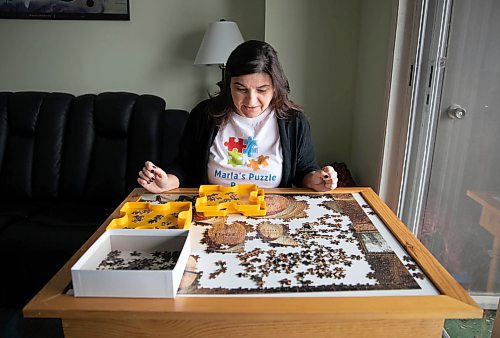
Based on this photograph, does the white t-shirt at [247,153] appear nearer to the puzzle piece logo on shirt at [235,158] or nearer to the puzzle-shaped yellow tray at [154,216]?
the puzzle piece logo on shirt at [235,158]

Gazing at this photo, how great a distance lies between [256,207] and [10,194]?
2.04m

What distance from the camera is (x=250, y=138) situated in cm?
170

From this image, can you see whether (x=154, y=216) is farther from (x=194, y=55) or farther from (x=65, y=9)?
(x=65, y=9)

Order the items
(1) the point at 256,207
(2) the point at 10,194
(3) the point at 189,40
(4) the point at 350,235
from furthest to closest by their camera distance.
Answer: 1. (3) the point at 189,40
2. (2) the point at 10,194
3. (1) the point at 256,207
4. (4) the point at 350,235

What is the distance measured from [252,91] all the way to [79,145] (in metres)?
1.55

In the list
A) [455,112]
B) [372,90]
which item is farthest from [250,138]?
[372,90]

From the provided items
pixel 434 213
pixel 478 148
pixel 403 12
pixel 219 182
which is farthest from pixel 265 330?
pixel 403 12

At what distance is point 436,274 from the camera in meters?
1.01

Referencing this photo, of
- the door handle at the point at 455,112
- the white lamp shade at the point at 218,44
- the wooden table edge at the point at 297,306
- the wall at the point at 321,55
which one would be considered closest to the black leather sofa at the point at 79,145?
the white lamp shade at the point at 218,44

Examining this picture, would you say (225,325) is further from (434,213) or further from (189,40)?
(189,40)

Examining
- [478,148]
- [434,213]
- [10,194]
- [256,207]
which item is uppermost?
[478,148]

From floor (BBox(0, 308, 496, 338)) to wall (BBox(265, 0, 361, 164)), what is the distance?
1.42 meters

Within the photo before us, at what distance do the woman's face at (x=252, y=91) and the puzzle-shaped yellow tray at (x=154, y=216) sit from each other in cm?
48

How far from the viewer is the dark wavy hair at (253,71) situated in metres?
1.54
